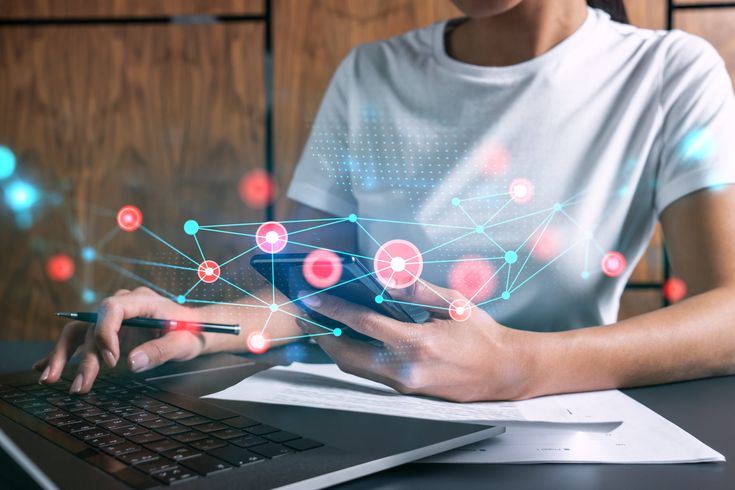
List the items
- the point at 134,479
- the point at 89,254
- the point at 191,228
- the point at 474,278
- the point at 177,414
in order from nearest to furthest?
the point at 134,479 < the point at 177,414 < the point at 191,228 < the point at 474,278 < the point at 89,254

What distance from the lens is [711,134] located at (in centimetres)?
81

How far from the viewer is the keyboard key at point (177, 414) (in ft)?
1.44

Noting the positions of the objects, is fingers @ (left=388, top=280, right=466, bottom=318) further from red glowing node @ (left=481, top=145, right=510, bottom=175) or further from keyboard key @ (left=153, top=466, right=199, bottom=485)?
red glowing node @ (left=481, top=145, right=510, bottom=175)

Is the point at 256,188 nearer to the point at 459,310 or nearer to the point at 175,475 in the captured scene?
the point at 459,310

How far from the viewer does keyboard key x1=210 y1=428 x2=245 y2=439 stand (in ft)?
1.30

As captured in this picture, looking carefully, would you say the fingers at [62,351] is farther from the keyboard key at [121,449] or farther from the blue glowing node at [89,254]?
the blue glowing node at [89,254]

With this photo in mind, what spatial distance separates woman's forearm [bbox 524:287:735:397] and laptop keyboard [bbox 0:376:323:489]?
0.88 feet

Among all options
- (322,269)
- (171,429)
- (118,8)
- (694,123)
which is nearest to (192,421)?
(171,429)

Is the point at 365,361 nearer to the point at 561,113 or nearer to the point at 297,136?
the point at 561,113

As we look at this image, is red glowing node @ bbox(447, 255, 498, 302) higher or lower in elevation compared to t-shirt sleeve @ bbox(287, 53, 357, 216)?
lower

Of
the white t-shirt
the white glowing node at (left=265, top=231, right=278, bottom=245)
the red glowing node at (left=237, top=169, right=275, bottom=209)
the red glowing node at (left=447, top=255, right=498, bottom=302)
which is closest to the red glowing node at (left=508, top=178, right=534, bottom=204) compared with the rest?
the white t-shirt

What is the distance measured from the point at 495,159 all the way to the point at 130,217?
835 millimetres

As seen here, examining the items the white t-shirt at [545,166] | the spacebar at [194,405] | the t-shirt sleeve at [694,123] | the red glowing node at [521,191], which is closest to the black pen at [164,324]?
the spacebar at [194,405]

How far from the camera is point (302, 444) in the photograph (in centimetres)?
38
